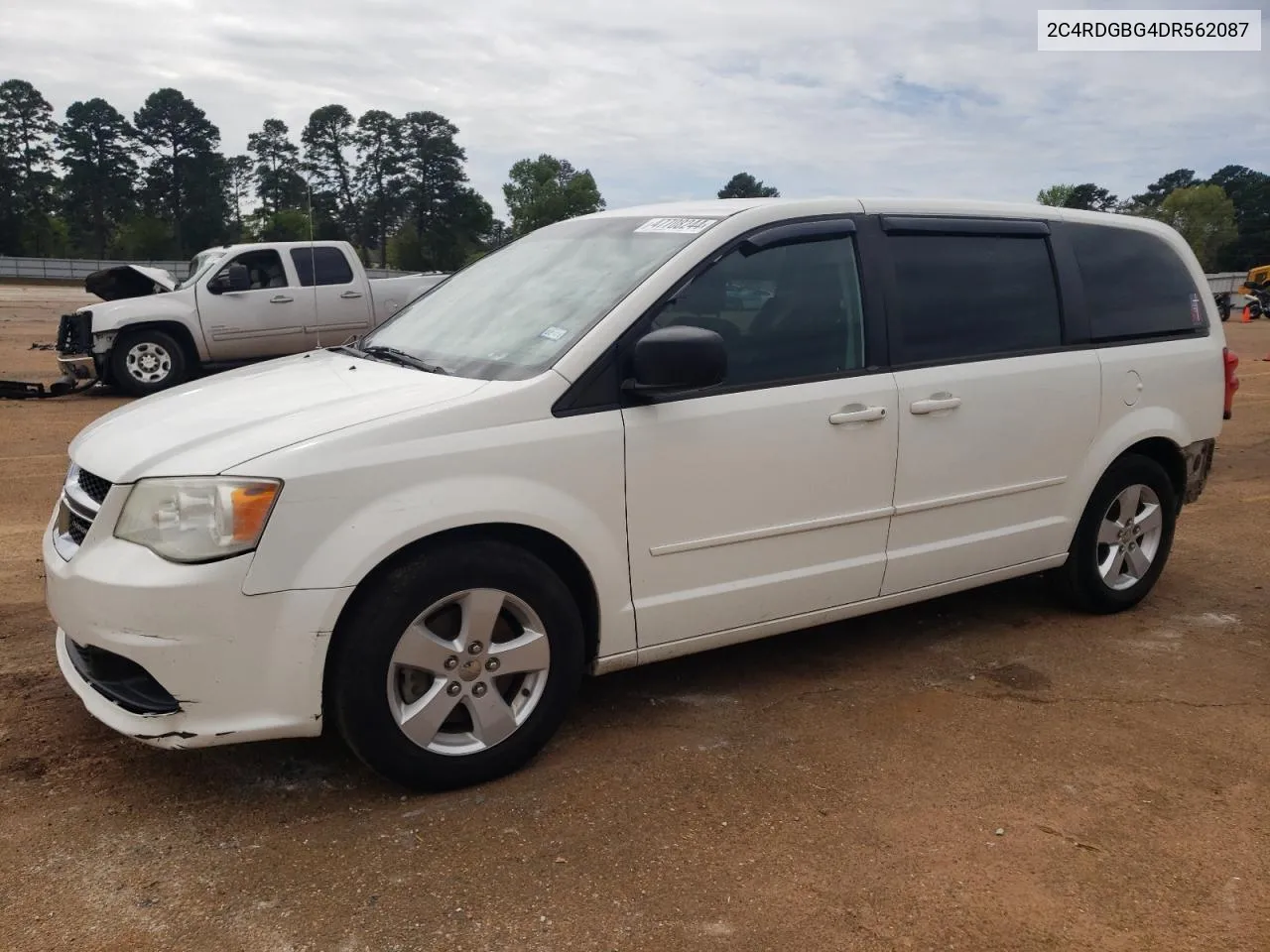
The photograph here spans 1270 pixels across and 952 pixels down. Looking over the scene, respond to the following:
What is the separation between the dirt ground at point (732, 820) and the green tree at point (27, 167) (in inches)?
3116

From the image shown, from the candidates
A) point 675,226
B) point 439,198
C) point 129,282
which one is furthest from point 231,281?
point 439,198

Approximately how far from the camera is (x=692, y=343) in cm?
317

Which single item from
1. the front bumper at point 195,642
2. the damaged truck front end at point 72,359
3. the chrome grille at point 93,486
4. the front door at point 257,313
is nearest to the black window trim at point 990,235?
the front bumper at point 195,642

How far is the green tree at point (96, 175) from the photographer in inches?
3098

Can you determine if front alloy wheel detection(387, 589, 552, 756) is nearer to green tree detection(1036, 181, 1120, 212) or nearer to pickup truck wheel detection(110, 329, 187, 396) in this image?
pickup truck wheel detection(110, 329, 187, 396)

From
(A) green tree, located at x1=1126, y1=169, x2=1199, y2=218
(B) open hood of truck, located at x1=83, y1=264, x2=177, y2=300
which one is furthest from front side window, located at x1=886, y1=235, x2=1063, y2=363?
(A) green tree, located at x1=1126, y1=169, x2=1199, y2=218

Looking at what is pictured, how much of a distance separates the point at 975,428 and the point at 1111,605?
1.41 metres

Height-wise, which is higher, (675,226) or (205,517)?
(675,226)

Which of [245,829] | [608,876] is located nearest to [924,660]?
[608,876]

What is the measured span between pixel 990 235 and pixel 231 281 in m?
10.8

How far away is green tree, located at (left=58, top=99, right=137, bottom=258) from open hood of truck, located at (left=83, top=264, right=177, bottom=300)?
2843 inches

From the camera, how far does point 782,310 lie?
3715mm

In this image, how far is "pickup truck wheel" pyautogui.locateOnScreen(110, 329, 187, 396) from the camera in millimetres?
12359

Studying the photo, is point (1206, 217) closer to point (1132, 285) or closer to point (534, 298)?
point (1132, 285)
